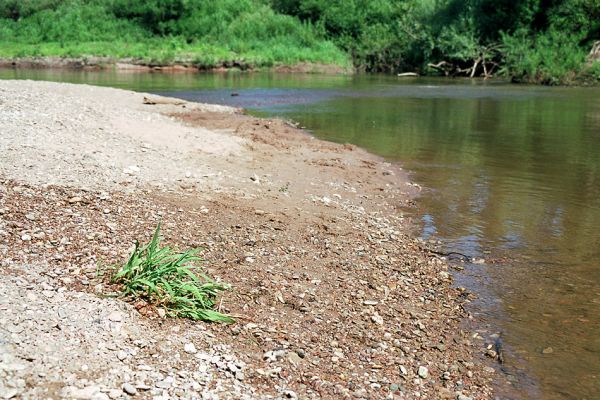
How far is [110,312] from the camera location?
4285 mm

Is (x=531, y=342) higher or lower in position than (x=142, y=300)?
lower

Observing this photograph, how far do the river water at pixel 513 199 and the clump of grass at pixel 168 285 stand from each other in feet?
7.39

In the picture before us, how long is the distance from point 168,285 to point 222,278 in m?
0.79

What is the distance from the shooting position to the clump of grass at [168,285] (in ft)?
14.9

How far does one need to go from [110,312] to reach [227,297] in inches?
40.0

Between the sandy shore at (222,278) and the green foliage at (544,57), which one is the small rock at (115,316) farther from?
the green foliage at (544,57)

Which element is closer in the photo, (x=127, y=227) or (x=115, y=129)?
(x=127, y=227)

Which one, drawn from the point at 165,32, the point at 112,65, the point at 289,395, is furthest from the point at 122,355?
the point at 165,32

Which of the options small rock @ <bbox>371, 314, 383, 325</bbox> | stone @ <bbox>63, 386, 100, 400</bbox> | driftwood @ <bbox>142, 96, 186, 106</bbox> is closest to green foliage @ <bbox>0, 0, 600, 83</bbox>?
driftwood @ <bbox>142, 96, 186, 106</bbox>

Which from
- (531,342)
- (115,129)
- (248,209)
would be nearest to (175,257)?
(248,209)

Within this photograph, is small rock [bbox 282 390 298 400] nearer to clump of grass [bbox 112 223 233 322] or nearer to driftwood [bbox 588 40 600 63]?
clump of grass [bbox 112 223 233 322]

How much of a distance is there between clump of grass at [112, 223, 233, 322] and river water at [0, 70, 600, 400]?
2251 mm

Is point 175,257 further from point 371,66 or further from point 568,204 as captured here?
point 371,66

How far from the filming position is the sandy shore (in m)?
3.87
